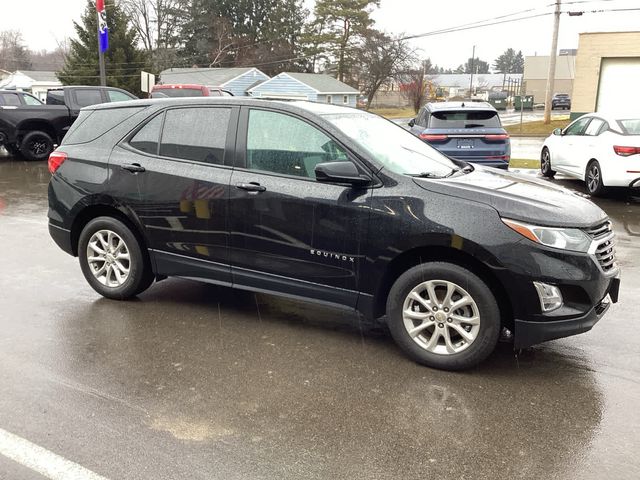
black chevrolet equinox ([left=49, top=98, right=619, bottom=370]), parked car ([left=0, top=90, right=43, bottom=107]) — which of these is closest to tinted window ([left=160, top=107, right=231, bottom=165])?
black chevrolet equinox ([left=49, top=98, right=619, bottom=370])

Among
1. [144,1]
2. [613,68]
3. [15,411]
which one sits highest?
[144,1]

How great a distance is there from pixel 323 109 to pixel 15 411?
3.04 meters

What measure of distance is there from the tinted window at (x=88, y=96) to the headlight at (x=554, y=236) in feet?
52.4

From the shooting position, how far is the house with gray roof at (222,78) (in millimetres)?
49875

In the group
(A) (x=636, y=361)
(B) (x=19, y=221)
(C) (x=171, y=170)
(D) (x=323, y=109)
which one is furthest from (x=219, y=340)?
(B) (x=19, y=221)

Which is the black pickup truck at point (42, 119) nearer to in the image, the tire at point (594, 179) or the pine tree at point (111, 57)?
the tire at point (594, 179)

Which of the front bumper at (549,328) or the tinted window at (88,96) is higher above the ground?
the tinted window at (88,96)

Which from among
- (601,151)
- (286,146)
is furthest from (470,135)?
(286,146)

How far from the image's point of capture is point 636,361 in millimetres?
4238

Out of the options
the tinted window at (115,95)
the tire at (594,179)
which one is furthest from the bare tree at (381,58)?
the tire at (594,179)

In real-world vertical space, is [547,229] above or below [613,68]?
below

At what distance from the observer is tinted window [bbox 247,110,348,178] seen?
14.6 ft

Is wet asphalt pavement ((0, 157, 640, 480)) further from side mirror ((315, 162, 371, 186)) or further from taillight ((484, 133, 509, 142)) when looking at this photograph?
taillight ((484, 133, 509, 142))

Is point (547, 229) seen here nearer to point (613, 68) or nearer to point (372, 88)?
point (613, 68)
